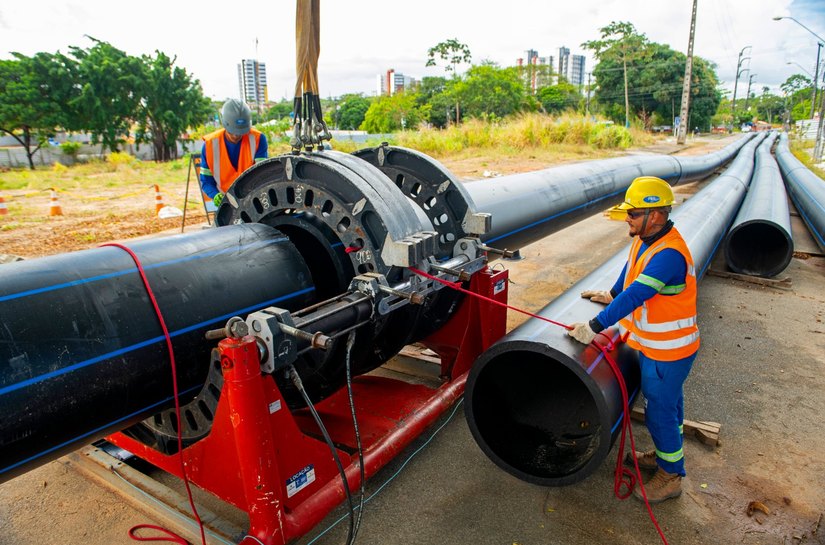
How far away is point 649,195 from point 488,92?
38.1m

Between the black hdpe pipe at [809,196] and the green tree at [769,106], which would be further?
the green tree at [769,106]

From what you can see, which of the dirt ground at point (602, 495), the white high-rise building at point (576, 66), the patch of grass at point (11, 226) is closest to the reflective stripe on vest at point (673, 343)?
the dirt ground at point (602, 495)

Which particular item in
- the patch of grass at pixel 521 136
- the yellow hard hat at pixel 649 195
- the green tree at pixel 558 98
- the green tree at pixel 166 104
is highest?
the green tree at pixel 558 98

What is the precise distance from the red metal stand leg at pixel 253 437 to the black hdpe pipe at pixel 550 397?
93cm

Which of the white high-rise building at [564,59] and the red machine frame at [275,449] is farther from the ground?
the white high-rise building at [564,59]

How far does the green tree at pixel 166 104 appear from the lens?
29062 mm

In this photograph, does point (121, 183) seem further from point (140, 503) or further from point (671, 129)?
point (671, 129)

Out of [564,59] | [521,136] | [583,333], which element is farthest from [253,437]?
[564,59]

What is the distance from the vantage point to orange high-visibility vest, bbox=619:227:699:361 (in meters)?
2.48

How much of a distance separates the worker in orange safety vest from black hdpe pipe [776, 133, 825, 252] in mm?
7407

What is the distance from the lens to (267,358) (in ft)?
6.03

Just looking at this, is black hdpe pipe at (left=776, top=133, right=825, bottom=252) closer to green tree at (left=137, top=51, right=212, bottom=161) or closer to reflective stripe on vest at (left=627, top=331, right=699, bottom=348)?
reflective stripe on vest at (left=627, top=331, right=699, bottom=348)

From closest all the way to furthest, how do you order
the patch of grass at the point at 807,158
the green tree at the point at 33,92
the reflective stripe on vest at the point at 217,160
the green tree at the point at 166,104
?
the reflective stripe on vest at the point at 217,160 → the patch of grass at the point at 807,158 → the green tree at the point at 33,92 → the green tree at the point at 166,104

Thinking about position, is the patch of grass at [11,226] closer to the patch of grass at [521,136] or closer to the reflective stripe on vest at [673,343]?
the reflective stripe on vest at [673,343]
